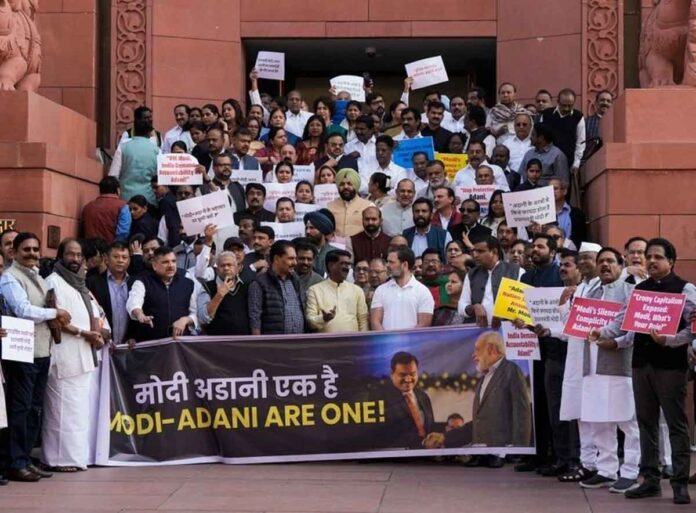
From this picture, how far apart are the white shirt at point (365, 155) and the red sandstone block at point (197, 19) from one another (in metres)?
5.00

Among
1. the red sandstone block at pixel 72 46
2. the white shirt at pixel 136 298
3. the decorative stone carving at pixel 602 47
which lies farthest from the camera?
the red sandstone block at pixel 72 46

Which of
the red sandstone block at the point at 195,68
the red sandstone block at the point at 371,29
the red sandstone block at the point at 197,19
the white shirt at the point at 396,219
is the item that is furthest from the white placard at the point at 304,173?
the red sandstone block at the point at 371,29

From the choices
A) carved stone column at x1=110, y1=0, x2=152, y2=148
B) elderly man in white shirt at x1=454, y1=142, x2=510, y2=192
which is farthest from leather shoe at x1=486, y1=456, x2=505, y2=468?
carved stone column at x1=110, y1=0, x2=152, y2=148

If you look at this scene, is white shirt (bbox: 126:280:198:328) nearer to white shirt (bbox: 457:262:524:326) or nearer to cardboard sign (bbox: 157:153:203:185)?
white shirt (bbox: 457:262:524:326)

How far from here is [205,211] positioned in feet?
55.7

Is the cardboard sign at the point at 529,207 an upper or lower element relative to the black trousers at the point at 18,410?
upper

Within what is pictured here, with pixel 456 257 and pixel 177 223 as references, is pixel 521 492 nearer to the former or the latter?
pixel 456 257

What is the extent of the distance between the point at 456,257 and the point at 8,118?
5583 mm

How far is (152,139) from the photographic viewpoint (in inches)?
779

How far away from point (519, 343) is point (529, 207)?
3.07m

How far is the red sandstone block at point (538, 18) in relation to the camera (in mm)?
23266

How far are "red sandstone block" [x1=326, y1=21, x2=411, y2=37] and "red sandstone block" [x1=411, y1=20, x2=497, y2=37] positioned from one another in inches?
7.2

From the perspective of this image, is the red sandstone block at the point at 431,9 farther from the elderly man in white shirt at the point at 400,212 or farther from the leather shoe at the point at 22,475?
the leather shoe at the point at 22,475

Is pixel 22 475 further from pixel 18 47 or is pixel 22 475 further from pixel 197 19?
pixel 197 19
